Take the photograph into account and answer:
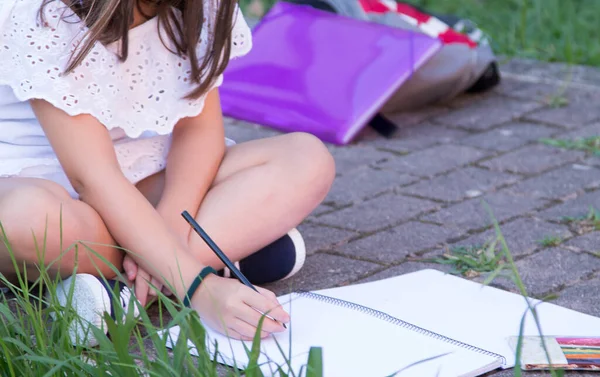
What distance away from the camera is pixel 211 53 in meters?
1.72

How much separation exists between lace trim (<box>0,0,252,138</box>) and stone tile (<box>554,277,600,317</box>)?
2.28 feet

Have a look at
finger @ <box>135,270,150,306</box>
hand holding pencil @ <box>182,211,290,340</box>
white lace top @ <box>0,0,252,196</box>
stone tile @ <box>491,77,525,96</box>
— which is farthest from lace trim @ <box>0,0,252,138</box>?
stone tile @ <box>491,77,525,96</box>

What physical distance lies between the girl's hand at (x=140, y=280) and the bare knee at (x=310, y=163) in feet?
1.03

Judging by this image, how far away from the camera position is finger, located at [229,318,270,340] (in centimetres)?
139

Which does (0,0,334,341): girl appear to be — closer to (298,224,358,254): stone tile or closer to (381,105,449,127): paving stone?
(298,224,358,254): stone tile

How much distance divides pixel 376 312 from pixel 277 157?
14.4 inches

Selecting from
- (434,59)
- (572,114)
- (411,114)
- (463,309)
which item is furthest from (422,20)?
(463,309)

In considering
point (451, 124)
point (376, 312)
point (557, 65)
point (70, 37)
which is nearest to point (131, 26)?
point (70, 37)

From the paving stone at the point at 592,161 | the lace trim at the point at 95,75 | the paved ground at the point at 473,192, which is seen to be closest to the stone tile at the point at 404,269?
the paved ground at the point at 473,192

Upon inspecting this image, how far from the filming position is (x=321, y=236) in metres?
2.01

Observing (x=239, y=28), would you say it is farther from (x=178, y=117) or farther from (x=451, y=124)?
(x=451, y=124)

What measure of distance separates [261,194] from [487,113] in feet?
4.42

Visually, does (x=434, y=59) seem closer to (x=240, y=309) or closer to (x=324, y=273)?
(x=324, y=273)

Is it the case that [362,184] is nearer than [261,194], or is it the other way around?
[261,194]
